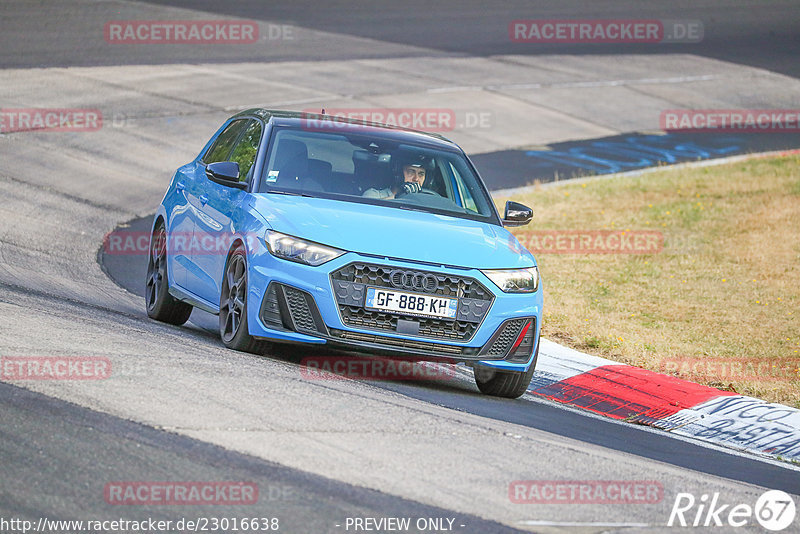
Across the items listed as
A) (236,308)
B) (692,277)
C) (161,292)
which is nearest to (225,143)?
(161,292)

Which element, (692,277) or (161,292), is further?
(692,277)

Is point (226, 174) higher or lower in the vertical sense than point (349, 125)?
lower

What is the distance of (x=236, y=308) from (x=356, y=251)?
1.05 m

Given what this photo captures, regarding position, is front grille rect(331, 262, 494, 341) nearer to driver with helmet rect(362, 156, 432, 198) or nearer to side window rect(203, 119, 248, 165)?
driver with helmet rect(362, 156, 432, 198)

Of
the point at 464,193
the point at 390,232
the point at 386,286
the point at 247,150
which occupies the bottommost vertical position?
the point at 386,286

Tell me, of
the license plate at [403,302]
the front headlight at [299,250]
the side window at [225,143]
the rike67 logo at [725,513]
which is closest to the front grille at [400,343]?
the license plate at [403,302]

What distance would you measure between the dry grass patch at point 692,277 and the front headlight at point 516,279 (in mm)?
2387

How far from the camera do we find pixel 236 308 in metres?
8.40

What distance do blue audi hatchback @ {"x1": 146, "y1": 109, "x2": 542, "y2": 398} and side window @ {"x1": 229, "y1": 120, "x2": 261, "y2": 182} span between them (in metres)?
0.02

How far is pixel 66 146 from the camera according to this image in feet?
61.6

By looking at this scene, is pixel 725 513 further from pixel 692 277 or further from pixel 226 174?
pixel 692 277

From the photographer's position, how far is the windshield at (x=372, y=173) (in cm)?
895

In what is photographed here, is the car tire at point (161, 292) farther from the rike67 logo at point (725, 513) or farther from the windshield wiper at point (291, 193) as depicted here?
the rike67 logo at point (725, 513)

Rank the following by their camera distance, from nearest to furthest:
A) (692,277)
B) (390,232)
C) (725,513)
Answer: (725,513)
(390,232)
(692,277)
